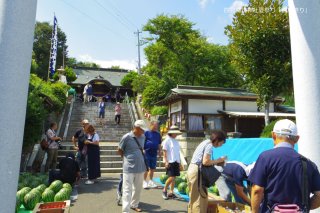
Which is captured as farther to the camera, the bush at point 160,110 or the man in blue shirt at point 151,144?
the bush at point 160,110

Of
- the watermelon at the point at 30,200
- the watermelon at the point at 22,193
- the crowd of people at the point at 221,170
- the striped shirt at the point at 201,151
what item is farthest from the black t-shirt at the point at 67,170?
the striped shirt at the point at 201,151

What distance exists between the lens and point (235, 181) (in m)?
4.73

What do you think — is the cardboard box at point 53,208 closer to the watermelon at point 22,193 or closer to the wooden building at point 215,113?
the watermelon at point 22,193

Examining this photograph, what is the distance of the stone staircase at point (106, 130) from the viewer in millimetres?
12275

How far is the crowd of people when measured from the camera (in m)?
2.70

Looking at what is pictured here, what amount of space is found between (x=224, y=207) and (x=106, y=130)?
1450 centimetres

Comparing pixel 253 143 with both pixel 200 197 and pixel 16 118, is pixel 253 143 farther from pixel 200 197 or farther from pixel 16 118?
pixel 16 118

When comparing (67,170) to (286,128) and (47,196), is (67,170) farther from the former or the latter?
(286,128)

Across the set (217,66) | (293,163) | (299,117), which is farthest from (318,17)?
(217,66)

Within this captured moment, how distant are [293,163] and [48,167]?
982 cm

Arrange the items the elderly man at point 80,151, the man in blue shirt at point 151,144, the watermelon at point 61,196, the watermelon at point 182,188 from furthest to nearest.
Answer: the elderly man at point 80,151, the man in blue shirt at point 151,144, the watermelon at point 182,188, the watermelon at point 61,196

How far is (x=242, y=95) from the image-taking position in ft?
59.5

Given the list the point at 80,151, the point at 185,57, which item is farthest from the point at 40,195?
the point at 185,57

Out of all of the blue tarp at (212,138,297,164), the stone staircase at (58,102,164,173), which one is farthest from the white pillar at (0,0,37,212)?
the stone staircase at (58,102,164,173)
